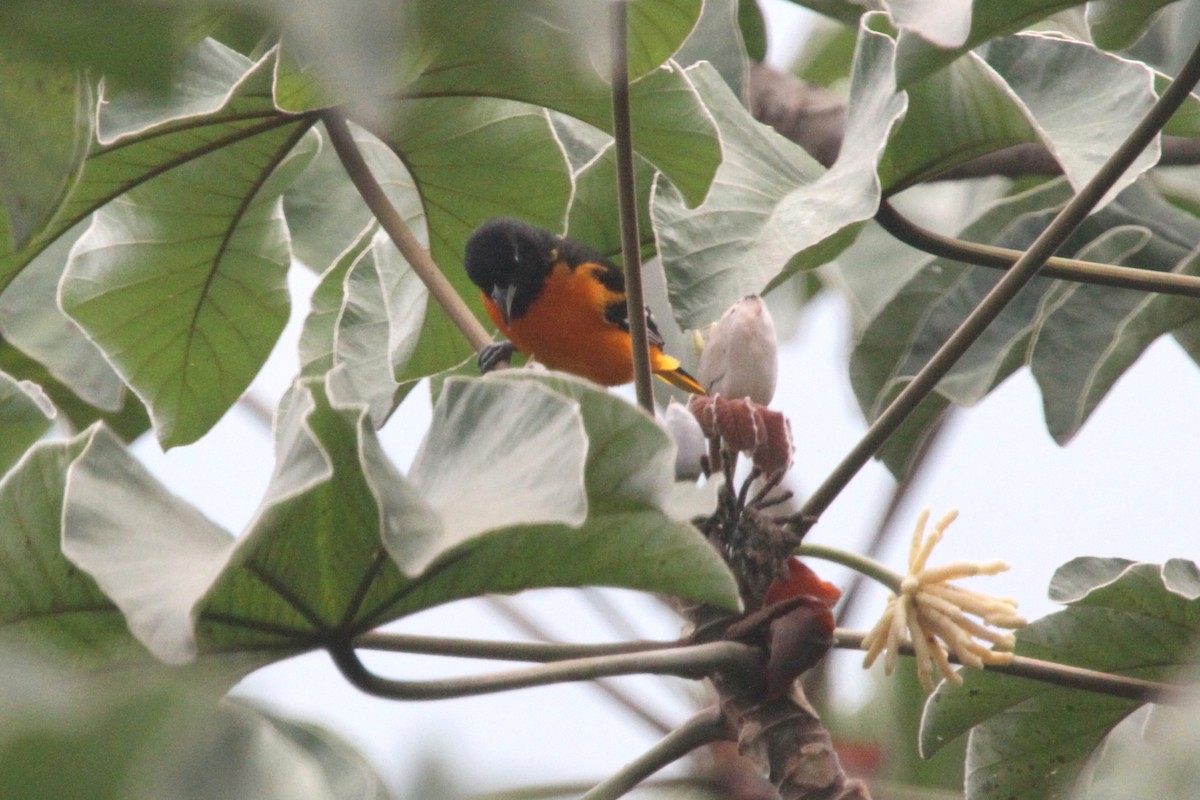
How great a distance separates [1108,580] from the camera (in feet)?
5.55

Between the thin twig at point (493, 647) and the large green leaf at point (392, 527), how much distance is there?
23 millimetres

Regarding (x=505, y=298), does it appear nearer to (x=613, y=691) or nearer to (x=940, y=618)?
(x=613, y=691)

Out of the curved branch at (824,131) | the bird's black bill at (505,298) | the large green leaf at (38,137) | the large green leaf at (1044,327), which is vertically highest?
the large green leaf at (38,137)

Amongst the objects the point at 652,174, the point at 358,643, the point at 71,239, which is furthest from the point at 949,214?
the point at 358,643

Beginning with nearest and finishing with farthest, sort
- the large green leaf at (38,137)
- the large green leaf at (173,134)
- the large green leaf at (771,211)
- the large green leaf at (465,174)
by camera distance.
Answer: the large green leaf at (38,137), the large green leaf at (771,211), the large green leaf at (173,134), the large green leaf at (465,174)

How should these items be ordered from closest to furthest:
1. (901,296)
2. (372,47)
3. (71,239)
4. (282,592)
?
(372,47), (282,592), (901,296), (71,239)

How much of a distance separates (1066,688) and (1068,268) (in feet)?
1.67

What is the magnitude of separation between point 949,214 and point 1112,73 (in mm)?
1469

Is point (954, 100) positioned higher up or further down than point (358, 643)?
higher up

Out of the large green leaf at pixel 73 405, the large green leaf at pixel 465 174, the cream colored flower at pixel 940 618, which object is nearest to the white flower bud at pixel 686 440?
the cream colored flower at pixel 940 618

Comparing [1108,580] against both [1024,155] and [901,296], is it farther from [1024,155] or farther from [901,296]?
[1024,155]

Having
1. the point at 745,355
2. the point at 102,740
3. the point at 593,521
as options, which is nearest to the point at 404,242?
the point at 745,355

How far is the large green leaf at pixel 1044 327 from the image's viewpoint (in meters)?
2.05

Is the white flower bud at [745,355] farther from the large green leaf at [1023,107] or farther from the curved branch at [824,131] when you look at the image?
the curved branch at [824,131]
